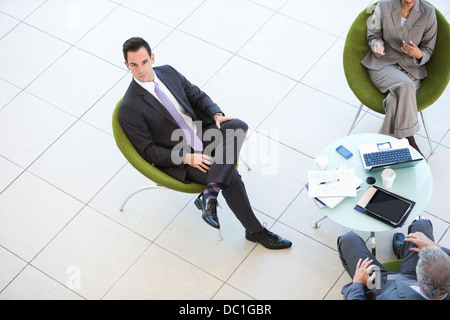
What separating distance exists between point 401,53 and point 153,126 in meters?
1.64

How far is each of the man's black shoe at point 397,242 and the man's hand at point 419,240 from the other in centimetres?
32

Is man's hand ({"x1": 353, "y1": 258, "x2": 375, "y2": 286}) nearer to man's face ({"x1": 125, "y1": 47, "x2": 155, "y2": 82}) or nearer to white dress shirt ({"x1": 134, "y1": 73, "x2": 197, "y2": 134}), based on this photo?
white dress shirt ({"x1": 134, "y1": 73, "x2": 197, "y2": 134})

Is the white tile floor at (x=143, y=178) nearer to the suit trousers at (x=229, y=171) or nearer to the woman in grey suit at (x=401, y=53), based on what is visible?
Result: the suit trousers at (x=229, y=171)

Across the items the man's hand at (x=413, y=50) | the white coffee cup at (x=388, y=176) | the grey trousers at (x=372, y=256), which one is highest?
the man's hand at (x=413, y=50)

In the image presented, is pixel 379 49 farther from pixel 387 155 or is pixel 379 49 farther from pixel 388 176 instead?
pixel 388 176

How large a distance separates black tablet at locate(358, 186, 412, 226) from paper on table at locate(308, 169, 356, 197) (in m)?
0.08

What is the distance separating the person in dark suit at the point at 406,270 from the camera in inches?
98.9

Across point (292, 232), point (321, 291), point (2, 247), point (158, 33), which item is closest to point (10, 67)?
point (158, 33)

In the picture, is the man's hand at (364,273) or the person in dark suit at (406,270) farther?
the man's hand at (364,273)

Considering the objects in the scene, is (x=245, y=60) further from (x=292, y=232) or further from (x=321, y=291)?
(x=321, y=291)

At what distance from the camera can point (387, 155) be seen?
3164 mm

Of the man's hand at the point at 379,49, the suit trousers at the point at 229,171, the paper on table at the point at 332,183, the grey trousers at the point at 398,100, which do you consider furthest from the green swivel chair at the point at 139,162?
the man's hand at the point at 379,49

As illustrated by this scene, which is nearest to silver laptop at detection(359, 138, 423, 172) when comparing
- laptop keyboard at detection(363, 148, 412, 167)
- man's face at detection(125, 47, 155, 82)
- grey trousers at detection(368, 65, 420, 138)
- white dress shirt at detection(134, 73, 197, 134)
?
laptop keyboard at detection(363, 148, 412, 167)

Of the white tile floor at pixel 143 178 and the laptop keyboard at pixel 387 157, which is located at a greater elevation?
the laptop keyboard at pixel 387 157
